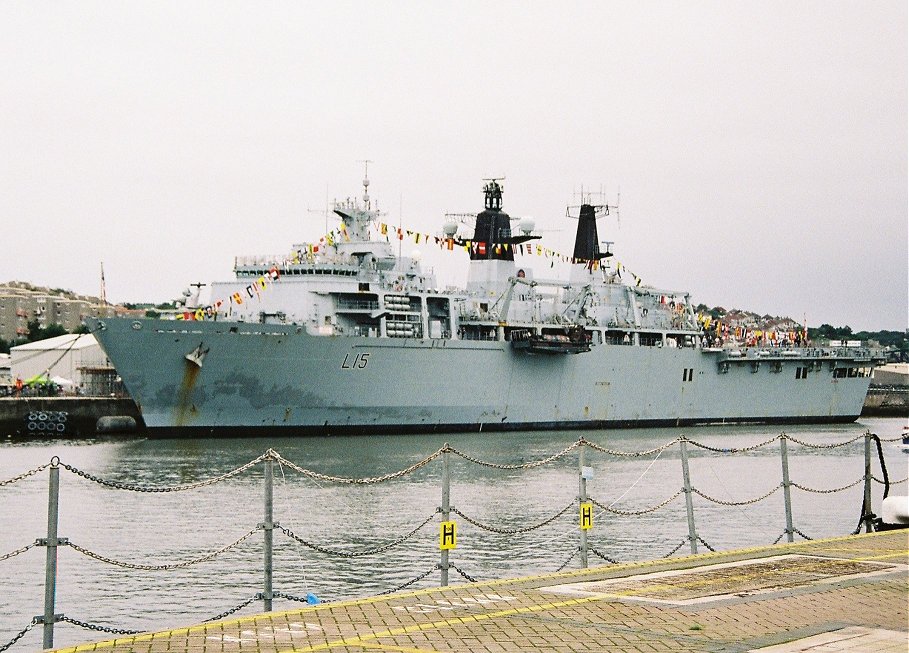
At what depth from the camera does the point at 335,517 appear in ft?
66.5

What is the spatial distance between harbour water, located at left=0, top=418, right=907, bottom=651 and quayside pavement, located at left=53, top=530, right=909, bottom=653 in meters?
4.39

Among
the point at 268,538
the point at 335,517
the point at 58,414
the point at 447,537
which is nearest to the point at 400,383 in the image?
the point at 58,414

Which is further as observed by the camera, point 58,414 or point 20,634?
point 58,414

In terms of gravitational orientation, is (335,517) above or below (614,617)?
below

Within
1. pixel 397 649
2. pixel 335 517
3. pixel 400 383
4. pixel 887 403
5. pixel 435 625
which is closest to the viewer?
pixel 397 649

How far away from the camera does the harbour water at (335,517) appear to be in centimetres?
1423

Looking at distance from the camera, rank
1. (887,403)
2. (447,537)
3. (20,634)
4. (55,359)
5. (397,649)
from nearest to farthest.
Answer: (397,649) < (20,634) < (447,537) < (55,359) < (887,403)

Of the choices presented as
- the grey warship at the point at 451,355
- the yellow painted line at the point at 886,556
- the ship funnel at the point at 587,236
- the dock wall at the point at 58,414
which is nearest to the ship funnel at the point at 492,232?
the grey warship at the point at 451,355

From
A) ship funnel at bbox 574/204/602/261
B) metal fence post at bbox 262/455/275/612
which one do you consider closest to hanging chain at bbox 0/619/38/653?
metal fence post at bbox 262/455/275/612

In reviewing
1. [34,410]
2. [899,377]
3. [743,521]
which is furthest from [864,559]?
[899,377]

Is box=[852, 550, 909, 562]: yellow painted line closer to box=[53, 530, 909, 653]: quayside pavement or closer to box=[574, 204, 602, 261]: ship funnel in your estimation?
box=[53, 530, 909, 653]: quayside pavement

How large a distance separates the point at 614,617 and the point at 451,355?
1356 inches

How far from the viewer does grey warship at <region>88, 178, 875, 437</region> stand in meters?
37.4

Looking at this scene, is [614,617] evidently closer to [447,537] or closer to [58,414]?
[447,537]
